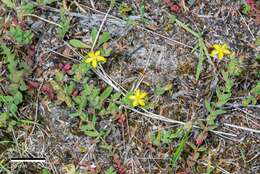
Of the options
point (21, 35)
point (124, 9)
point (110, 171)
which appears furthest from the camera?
point (124, 9)

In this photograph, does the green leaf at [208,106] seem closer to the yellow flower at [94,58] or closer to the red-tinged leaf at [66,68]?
the yellow flower at [94,58]

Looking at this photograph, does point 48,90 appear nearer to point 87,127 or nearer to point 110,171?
point 87,127

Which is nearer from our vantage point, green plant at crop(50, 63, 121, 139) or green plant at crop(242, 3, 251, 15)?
green plant at crop(50, 63, 121, 139)

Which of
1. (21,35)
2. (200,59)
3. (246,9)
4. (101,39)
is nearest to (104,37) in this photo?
(101,39)

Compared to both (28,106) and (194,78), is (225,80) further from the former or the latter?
(28,106)

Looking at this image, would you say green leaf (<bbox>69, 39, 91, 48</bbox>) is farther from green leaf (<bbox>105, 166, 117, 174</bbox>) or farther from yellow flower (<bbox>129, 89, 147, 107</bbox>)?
green leaf (<bbox>105, 166, 117, 174</bbox>)

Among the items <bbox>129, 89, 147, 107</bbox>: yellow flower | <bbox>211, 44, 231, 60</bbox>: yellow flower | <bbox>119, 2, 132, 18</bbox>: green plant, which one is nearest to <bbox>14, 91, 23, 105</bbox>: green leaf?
<bbox>129, 89, 147, 107</bbox>: yellow flower

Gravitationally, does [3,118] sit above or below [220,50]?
below

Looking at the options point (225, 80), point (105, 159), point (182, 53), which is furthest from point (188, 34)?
point (105, 159)

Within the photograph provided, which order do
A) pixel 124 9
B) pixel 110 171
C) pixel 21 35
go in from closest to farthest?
pixel 110 171
pixel 21 35
pixel 124 9
